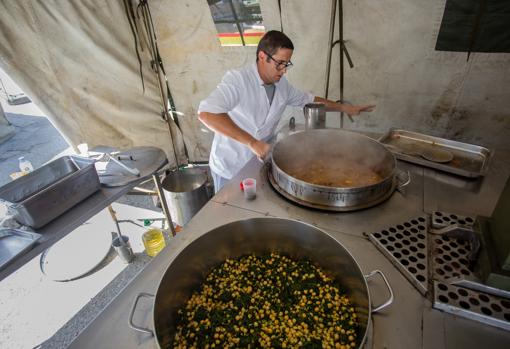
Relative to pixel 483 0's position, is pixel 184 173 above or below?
below

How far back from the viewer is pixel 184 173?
355cm

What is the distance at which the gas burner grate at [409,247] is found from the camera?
114cm

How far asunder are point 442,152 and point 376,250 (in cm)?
124

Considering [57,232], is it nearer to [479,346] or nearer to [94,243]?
[94,243]

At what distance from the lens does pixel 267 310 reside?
1.19 metres

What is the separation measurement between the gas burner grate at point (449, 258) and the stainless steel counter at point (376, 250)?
174 mm

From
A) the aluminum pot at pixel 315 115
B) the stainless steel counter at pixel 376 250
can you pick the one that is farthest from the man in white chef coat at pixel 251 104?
the stainless steel counter at pixel 376 250

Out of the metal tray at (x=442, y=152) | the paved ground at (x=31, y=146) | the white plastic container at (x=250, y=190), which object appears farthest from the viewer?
the paved ground at (x=31, y=146)

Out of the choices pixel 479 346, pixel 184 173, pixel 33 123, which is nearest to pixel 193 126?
pixel 184 173

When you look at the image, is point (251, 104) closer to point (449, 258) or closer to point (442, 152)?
point (442, 152)

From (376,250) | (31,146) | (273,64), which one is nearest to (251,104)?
(273,64)

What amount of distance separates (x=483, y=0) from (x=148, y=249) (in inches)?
163

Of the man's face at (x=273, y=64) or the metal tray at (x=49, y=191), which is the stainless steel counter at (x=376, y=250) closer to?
the man's face at (x=273, y=64)

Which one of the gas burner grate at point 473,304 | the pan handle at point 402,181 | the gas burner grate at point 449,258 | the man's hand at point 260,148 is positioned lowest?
the gas burner grate at point 473,304
